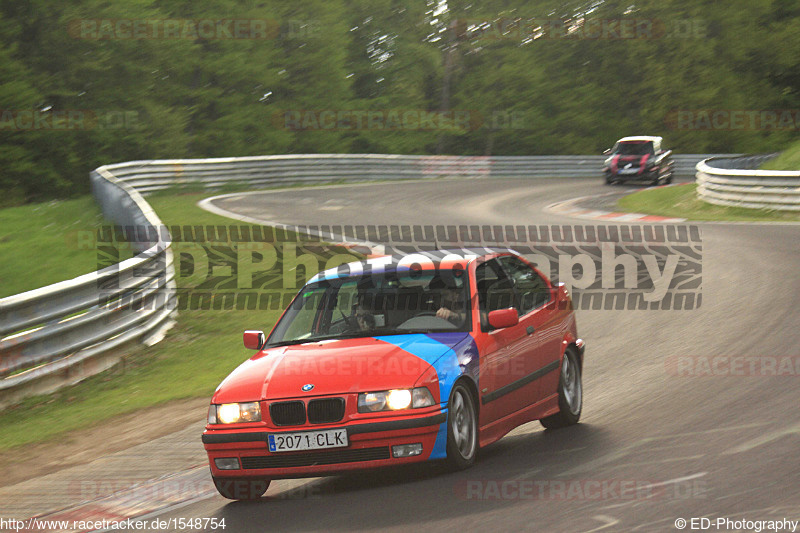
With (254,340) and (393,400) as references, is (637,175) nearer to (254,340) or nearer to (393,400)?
(254,340)

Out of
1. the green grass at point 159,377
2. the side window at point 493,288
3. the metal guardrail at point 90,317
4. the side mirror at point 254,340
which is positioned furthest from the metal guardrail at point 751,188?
the side mirror at point 254,340

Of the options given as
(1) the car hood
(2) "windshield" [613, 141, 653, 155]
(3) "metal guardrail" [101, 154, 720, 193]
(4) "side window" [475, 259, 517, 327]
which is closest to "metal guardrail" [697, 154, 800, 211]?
(2) "windshield" [613, 141, 653, 155]

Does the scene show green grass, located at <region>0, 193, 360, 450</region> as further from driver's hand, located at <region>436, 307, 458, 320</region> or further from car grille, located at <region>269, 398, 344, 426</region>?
car grille, located at <region>269, 398, 344, 426</region>

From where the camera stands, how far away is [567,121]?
7062 centimetres

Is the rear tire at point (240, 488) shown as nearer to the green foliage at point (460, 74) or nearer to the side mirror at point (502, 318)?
the side mirror at point (502, 318)

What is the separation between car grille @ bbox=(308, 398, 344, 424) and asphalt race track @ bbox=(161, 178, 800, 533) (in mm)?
497

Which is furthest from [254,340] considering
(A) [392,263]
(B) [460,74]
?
(B) [460,74]

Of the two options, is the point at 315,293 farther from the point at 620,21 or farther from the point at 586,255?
the point at 620,21

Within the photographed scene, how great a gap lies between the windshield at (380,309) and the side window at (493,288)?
0.18 meters

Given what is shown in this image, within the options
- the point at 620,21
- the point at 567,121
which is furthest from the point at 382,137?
the point at 620,21

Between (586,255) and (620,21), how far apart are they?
184 feet

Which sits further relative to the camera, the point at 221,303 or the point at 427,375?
the point at 221,303

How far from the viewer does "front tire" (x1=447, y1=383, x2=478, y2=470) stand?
6.68m

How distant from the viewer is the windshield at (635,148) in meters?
36.2
